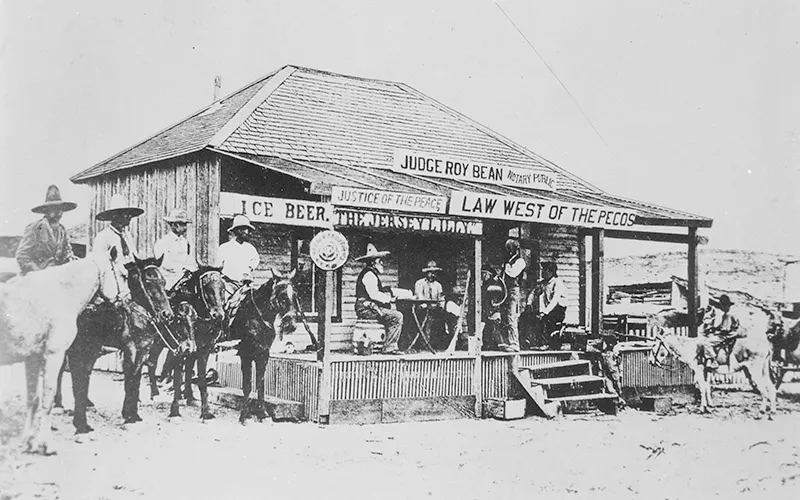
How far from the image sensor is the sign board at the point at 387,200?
10798 millimetres

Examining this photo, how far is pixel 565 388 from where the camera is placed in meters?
13.1

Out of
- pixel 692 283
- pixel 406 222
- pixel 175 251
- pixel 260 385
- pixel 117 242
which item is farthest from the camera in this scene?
pixel 692 283

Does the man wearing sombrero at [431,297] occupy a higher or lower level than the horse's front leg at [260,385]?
higher

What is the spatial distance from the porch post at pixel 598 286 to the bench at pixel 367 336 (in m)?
3.62

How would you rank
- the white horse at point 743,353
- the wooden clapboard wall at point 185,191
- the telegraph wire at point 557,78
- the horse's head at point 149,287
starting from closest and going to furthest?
1. the horse's head at point 149,287
2. the wooden clapboard wall at point 185,191
3. the telegraph wire at point 557,78
4. the white horse at point 743,353

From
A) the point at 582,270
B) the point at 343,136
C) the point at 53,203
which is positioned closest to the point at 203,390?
the point at 53,203

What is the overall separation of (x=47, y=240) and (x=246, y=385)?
3.08m

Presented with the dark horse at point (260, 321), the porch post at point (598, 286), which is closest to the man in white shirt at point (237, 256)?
the dark horse at point (260, 321)

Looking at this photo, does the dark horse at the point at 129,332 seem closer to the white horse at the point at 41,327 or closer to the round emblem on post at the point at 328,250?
the white horse at the point at 41,327

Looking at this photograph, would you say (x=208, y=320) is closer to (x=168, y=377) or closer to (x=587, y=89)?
(x=168, y=377)

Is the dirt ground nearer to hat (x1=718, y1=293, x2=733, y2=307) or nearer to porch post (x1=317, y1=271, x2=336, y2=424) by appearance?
porch post (x1=317, y1=271, x2=336, y2=424)

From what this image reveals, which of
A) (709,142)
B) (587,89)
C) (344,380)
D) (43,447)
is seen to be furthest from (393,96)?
(43,447)

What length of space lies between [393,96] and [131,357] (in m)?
8.56

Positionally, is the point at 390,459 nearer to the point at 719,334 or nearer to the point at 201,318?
the point at 201,318
